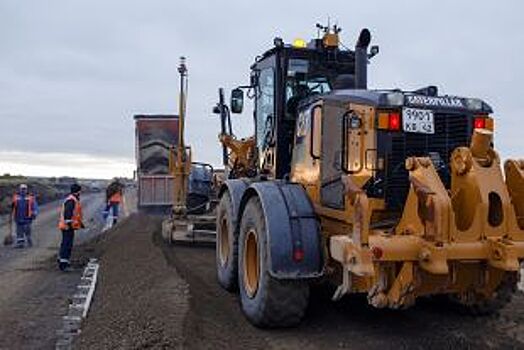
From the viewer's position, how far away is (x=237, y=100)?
998 cm

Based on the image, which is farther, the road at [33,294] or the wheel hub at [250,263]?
the road at [33,294]

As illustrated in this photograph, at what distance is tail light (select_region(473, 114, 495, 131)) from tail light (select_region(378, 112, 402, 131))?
0.78m

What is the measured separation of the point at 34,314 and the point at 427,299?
4.46m

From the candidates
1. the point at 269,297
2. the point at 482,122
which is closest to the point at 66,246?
the point at 269,297

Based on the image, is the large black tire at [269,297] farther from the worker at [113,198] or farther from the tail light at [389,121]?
the worker at [113,198]

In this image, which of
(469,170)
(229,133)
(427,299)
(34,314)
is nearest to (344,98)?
(469,170)

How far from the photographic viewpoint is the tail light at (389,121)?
21.4 feet

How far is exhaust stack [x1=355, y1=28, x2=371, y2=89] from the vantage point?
7.38m

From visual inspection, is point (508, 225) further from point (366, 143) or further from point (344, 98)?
point (344, 98)

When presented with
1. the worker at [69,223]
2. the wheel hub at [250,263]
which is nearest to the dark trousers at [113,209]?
the worker at [69,223]

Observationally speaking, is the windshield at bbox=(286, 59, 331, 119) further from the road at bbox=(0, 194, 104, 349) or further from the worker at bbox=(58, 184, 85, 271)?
the worker at bbox=(58, 184, 85, 271)

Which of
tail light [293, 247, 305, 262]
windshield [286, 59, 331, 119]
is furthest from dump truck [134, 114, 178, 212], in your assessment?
tail light [293, 247, 305, 262]

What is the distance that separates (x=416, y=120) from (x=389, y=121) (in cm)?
25

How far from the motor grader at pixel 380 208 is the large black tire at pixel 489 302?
0.06 ft
